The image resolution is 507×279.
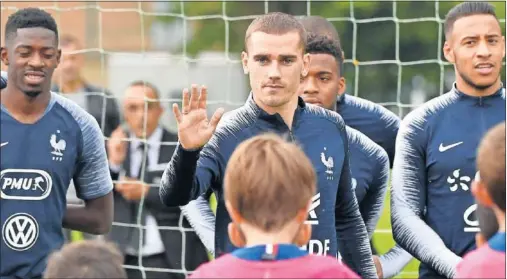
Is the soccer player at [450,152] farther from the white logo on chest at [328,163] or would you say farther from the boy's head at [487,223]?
the boy's head at [487,223]

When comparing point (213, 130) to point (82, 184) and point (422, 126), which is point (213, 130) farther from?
point (422, 126)

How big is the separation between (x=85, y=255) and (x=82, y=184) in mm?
2057

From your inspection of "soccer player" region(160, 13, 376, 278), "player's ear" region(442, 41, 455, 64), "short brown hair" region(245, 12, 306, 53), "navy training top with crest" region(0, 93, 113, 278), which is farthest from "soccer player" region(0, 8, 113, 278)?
"player's ear" region(442, 41, 455, 64)

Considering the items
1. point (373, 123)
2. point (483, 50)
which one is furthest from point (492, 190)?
point (373, 123)

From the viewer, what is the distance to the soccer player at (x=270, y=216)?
3367mm

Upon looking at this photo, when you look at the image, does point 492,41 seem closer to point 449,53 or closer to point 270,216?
point 449,53

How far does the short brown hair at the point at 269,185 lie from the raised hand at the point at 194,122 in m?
1.03

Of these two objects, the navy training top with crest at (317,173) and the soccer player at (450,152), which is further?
the soccer player at (450,152)

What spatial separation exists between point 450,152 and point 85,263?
8.42 ft

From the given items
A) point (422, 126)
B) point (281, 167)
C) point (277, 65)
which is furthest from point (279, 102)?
point (281, 167)

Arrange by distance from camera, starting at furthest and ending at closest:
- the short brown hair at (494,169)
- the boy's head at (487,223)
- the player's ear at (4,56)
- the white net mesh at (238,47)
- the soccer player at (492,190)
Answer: the white net mesh at (238,47) → the player's ear at (4,56) → the boy's head at (487,223) → the short brown hair at (494,169) → the soccer player at (492,190)

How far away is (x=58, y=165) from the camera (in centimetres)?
523

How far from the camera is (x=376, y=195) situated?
Answer: 616 centimetres

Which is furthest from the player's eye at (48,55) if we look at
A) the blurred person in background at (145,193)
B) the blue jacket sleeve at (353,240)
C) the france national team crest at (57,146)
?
the blurred person in background at (145,193)
